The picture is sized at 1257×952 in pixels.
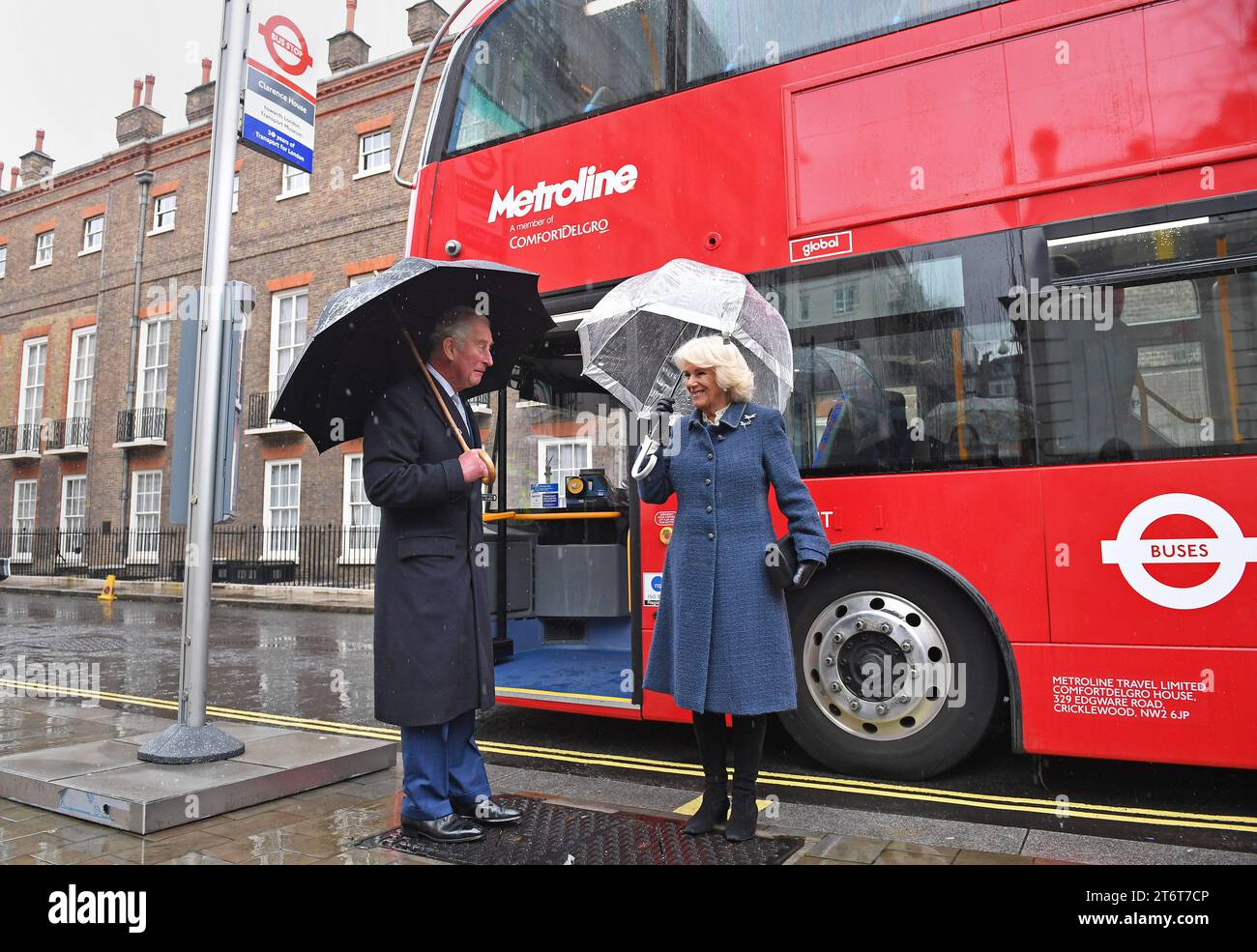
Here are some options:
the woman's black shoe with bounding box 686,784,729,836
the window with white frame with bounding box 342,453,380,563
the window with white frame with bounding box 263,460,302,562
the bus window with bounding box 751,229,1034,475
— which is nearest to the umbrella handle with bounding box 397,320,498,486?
the woman's black shoe with bounding box 686,784,729,836

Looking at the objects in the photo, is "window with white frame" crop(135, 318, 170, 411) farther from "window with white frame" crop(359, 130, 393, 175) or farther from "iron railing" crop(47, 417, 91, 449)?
"window with white frame" crop(359, 130, 393, 175)

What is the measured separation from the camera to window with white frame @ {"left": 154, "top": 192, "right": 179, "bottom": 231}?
2384cm

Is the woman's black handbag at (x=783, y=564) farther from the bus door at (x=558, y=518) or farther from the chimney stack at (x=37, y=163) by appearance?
the chimney stack at (x=37, y=163)

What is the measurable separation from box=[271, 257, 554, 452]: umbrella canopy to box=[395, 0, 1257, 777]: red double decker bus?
153 cm

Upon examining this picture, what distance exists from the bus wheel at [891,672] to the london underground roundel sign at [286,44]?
3951mm

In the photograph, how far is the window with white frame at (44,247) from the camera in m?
27.0

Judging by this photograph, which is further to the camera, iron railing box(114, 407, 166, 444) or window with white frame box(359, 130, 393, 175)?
iron railing box(114, 407, 166, 444)

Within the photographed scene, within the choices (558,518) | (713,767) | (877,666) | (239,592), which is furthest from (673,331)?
(239,592)

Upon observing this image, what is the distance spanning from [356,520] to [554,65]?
15.4 metres

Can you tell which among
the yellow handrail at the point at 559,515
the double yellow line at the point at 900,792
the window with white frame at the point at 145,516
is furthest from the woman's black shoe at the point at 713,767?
the window with white frame at the point at 145,516

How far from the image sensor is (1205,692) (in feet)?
11.9

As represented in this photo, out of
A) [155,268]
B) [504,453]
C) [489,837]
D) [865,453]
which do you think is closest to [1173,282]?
[865,453]

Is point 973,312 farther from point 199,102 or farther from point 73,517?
point 73,517

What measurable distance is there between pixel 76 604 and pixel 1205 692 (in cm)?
1890
